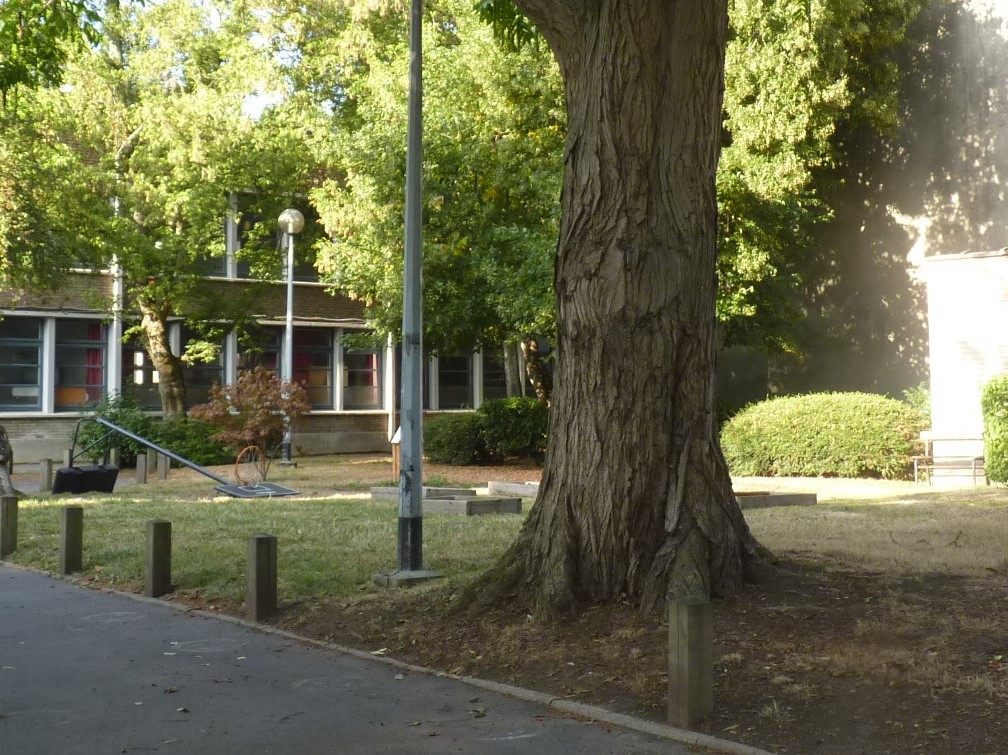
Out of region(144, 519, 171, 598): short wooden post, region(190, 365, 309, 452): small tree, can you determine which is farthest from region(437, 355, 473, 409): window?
region(144, 519, 171, 598): short wooden post

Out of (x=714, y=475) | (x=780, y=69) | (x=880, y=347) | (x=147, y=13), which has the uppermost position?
(x=147, y=13)

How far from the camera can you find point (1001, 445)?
61.8ft

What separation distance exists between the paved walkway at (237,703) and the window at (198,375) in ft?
84.2

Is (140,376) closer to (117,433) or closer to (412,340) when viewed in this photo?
(117,433)

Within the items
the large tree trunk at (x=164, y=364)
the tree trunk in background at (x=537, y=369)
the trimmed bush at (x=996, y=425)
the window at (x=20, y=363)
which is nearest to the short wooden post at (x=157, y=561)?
the trimmed bush at (x=996, y=425)

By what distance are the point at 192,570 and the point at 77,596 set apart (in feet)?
3.47

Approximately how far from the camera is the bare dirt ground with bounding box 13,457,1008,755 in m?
6.09

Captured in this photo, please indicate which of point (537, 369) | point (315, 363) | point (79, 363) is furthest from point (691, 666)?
point (315, 363)

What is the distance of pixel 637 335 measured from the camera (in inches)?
328

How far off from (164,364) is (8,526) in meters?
18.1

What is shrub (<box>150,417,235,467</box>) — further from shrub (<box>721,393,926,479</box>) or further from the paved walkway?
the paved walkway

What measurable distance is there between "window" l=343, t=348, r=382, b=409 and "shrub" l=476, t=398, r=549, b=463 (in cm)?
871

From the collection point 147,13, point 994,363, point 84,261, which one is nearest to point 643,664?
point 994,363

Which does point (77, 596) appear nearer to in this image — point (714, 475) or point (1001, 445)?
point (714, 475)
